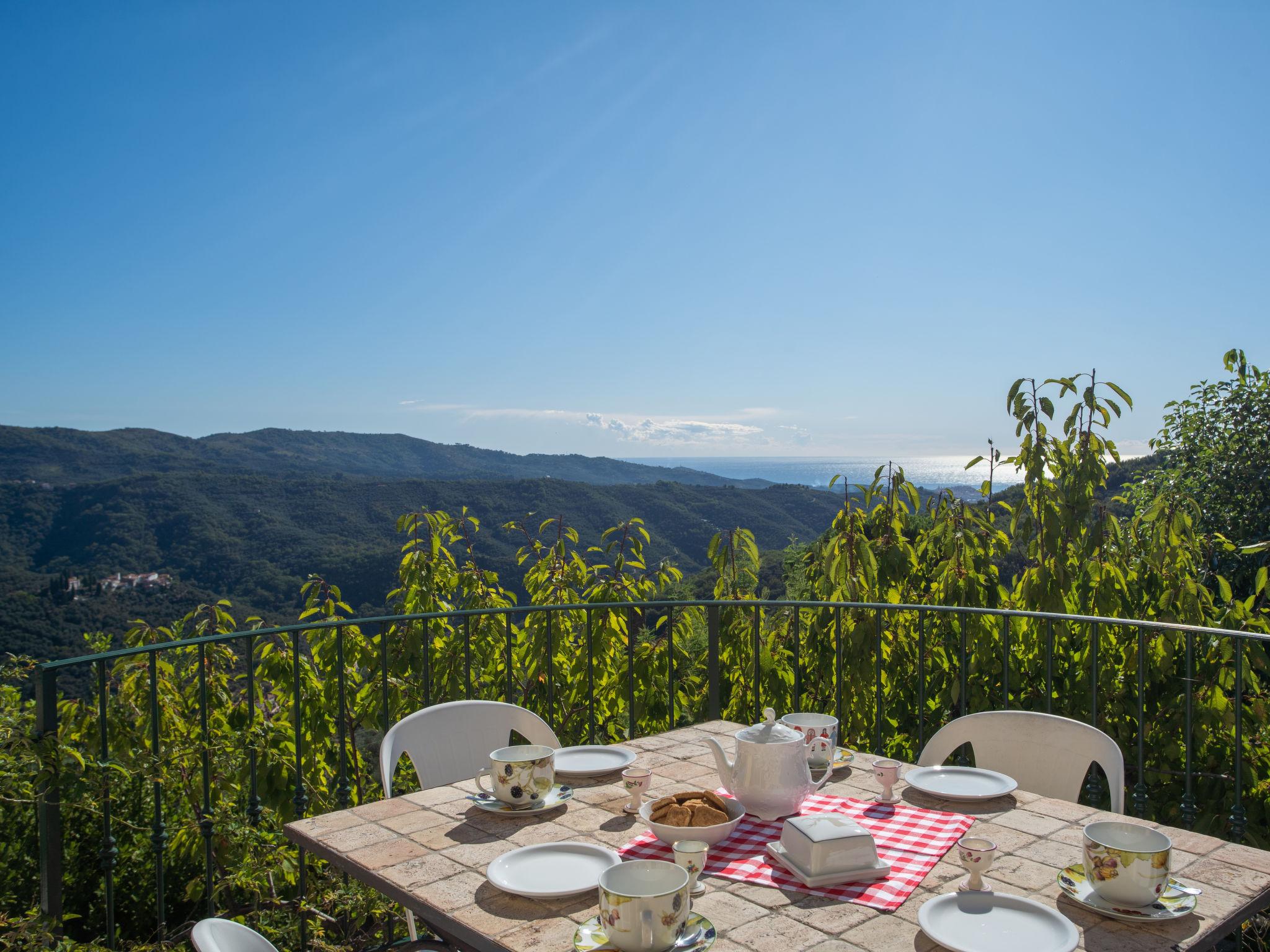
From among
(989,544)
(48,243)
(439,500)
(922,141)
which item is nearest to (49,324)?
(48,243)

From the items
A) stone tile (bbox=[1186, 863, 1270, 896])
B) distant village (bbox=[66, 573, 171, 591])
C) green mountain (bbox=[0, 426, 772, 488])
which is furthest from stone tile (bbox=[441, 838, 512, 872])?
green mountain (bbox=[0, 426, 772, 488])

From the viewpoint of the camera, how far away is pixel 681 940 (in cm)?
101

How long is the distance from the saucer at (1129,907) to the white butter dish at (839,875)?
0.25 metres

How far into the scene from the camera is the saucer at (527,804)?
1547 millimetres

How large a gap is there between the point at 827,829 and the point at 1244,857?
0.70 meters

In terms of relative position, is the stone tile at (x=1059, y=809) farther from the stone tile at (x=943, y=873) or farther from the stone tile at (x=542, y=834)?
the stone tile at (x=542, y=834)

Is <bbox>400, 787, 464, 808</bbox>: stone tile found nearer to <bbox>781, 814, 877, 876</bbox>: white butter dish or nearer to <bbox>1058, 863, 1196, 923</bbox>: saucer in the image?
<bbox>781, 814, 877, 876</bbox>: white butter dish

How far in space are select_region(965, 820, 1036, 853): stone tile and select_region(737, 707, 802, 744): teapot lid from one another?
1.11 feet

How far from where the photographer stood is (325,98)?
291 inches

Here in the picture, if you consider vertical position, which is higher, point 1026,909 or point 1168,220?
point 1168,220

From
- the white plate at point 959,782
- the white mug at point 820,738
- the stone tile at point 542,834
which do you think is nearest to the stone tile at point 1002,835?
the white plate at point 959,782

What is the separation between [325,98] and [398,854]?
7.69 metres

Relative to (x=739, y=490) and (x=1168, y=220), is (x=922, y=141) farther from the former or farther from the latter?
(x=739, y=490)

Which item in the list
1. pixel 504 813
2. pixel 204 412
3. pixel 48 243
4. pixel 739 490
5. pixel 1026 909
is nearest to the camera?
pixel 1026 909
